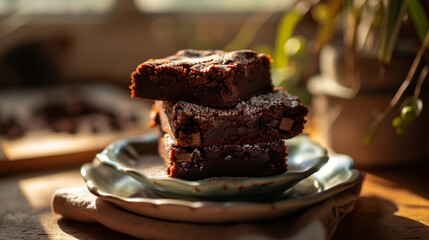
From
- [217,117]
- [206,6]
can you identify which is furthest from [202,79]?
[206,6]

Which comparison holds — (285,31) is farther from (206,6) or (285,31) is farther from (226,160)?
(206,6)

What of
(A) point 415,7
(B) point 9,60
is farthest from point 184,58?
(B) point 9,60

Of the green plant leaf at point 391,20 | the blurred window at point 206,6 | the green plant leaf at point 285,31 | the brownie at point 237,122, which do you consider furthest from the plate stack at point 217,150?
the blurred window at point 206,6

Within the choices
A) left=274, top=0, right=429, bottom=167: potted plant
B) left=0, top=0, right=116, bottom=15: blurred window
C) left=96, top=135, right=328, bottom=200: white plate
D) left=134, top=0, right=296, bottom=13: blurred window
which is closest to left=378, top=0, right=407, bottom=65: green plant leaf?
left=274, top=0, right=429, bottom=167: potted plant

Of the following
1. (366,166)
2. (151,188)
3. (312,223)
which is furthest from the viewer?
(366,166)

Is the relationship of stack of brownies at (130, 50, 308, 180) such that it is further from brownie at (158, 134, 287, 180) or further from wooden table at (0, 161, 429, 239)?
wooden table at (0, 161, 429, 239)

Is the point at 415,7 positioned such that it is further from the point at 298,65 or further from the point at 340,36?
the point at 340,36
